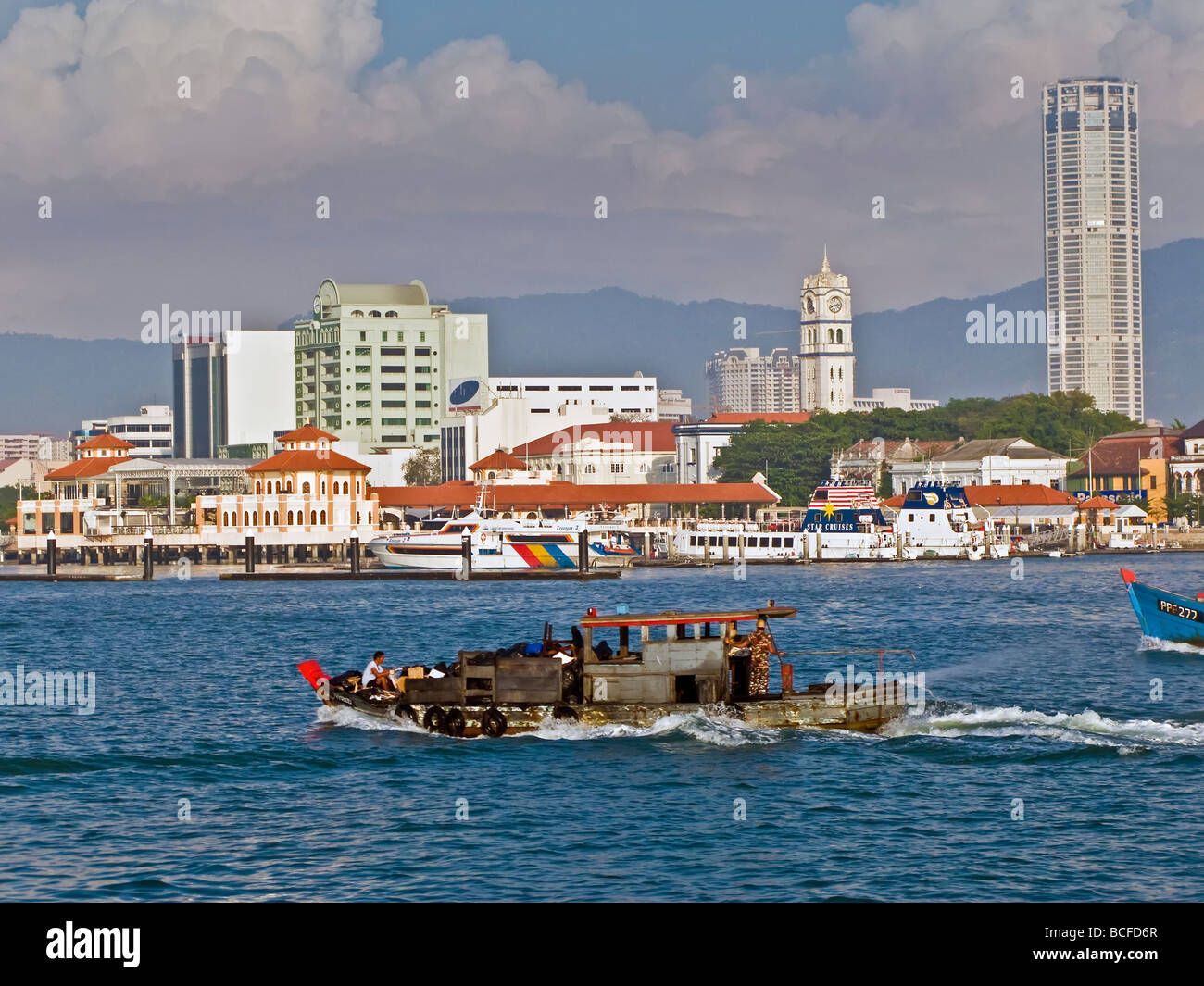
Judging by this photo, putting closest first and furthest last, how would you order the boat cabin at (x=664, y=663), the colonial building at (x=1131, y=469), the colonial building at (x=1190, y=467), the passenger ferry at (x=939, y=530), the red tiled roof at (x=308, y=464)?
the boat cabin at (x=664, y=663)
the passenger ferry at (x=939, y=530)
the red tiled roof at (x=308, y=464)
the colonial building at (x=1190, y=467)
the colonial building at (x=1131, y=469)

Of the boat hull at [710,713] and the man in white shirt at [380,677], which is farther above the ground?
the man in white shirt at [380,677]

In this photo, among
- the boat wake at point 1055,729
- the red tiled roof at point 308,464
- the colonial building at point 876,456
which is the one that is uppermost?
the colonial building at point 876,456

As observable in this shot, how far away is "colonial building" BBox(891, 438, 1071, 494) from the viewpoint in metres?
178

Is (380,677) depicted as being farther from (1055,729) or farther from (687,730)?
(1055,729)

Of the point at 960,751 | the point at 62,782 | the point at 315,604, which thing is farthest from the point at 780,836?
the point at 315,604

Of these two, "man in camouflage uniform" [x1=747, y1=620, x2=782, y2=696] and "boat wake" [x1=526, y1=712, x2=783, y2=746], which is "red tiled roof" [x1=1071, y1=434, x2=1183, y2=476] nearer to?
"man in camouflage uniform" [x1=747, y1=620, x2=782, y2=696]

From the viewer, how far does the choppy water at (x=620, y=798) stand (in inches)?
869

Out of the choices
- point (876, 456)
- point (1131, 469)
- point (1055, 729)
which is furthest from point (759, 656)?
point (1131, 469)

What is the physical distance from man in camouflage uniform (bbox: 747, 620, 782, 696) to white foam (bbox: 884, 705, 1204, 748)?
2526mm

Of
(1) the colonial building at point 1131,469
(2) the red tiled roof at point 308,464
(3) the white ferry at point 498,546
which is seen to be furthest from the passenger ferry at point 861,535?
(1) the colonial building at point 1131,469

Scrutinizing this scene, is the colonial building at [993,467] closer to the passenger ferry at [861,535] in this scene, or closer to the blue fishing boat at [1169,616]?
the passenger ferry at [861,535]

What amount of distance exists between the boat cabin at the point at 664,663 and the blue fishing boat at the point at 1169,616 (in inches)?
863
